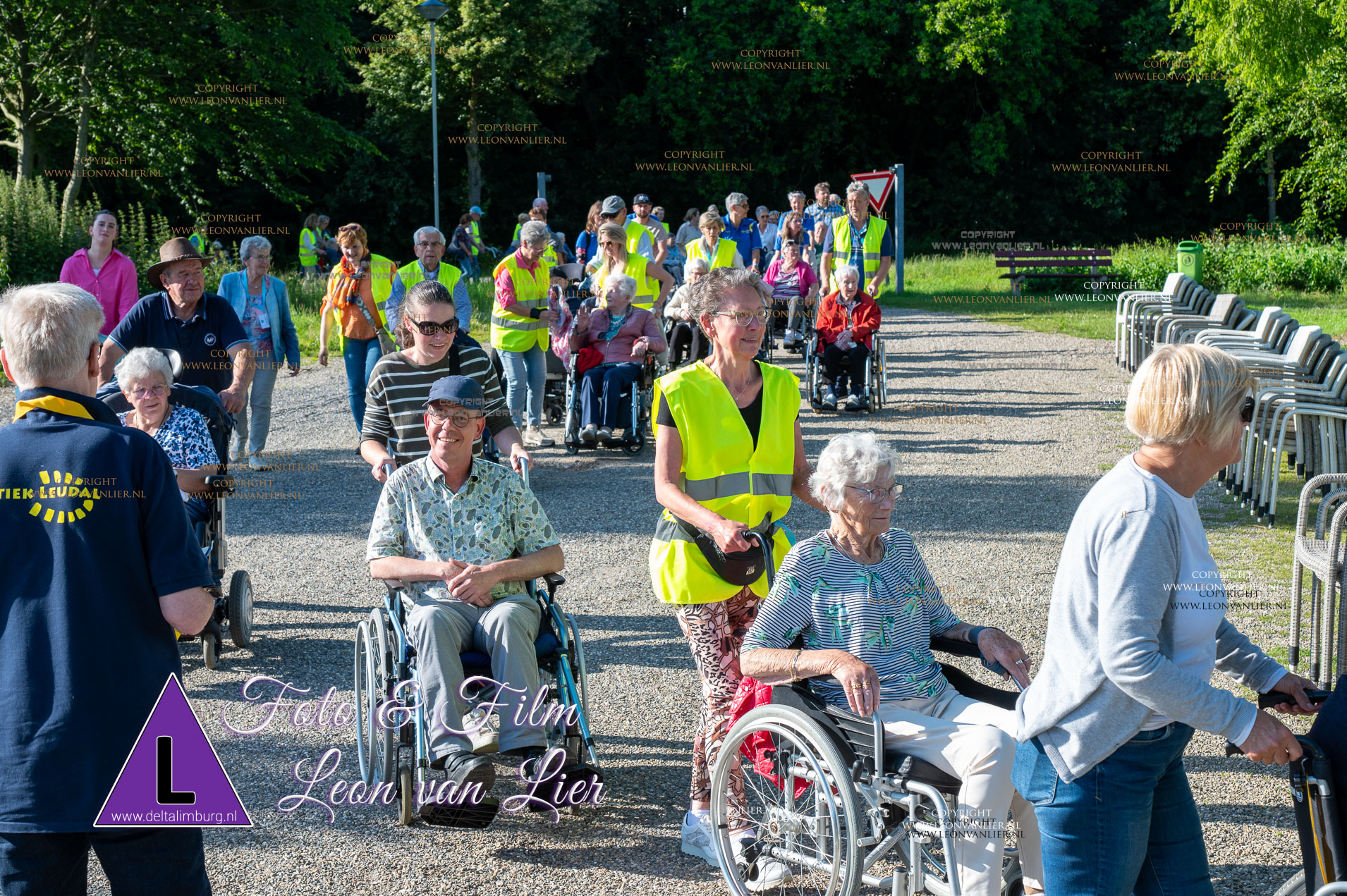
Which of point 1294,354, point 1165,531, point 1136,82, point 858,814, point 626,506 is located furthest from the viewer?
point 1136,82

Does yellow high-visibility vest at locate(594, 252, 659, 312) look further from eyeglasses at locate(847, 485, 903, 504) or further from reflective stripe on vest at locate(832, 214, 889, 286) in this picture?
eyeglasses at locate(847, 485, 903, 504)

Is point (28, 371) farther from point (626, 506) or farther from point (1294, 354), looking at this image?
point (1294, 354)

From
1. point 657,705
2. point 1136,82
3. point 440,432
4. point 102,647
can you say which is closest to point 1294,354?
point 657,705

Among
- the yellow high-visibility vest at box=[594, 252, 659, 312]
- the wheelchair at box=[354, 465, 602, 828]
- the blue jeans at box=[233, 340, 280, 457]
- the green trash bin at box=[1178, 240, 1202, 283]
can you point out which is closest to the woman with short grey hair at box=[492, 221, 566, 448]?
the yellow high-visibility vest at box=[594, 252, 659, 312]

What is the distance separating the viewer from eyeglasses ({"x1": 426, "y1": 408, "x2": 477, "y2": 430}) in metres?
4.48

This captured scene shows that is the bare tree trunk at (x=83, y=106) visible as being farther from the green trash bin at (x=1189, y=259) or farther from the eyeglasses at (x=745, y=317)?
the eyeglasses at (x=745, y=317)

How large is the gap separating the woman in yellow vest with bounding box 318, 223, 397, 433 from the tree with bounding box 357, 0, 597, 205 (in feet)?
80.8

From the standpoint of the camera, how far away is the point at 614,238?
10430 millimetres

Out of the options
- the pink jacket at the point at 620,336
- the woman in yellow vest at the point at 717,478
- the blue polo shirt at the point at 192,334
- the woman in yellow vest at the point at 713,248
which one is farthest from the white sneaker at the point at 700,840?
the woman in yellow vest at the point at 713,248

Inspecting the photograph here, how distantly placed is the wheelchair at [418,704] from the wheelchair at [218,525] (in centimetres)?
169

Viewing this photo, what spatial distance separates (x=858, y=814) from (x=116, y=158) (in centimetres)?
2712

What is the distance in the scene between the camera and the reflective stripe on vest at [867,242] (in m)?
12.5

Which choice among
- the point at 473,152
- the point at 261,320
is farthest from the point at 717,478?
the point at 473,152

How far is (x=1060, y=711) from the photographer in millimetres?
2566
